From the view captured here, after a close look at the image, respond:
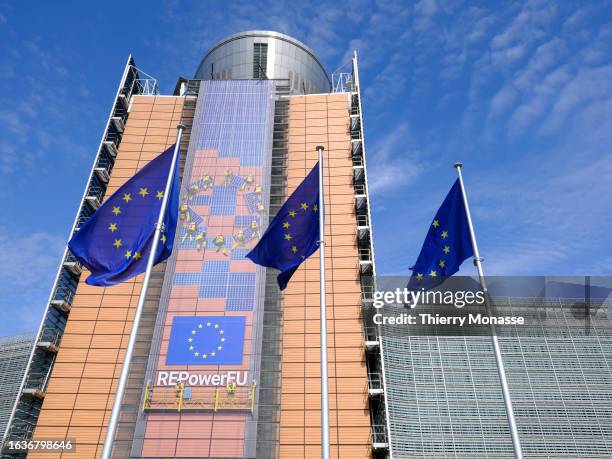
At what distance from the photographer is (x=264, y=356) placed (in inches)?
1401

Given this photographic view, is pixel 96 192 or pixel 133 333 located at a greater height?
pixel 96 192

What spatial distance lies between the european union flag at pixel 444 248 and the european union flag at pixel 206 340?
58.9ft

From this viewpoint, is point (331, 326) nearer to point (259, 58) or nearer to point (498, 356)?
point (498, 356)

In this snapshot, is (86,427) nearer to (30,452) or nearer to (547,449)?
(30,452)

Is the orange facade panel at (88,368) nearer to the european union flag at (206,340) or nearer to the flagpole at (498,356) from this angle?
the european union flag at (206,340)

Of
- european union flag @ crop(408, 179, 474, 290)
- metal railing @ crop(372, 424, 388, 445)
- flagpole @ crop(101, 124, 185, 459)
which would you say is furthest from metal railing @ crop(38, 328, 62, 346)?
european union flag @ crop(408, 179, 474, 290)

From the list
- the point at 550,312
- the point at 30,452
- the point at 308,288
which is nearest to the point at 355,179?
the point at 308,288

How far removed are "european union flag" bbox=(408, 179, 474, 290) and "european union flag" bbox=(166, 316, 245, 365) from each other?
18.0m

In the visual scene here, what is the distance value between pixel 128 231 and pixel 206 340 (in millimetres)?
16754

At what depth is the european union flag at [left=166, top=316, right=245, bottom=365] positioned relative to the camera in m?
34.2

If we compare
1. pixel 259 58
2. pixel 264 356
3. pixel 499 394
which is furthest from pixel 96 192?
pixel 499 394

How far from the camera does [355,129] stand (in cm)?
4978

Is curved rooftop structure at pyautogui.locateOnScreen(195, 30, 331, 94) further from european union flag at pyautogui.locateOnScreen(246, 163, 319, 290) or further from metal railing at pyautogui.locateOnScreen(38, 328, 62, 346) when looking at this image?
european union flag at pyautogui.locateOnScreen(246, 163, 319, 290)

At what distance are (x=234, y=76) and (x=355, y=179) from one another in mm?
23737
